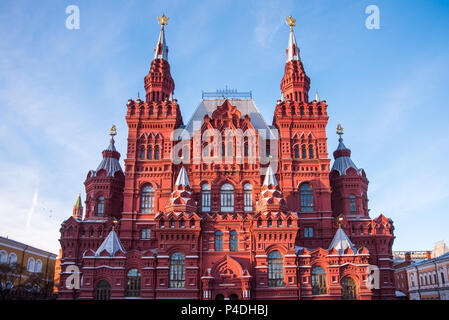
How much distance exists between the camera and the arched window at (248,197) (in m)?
44.2

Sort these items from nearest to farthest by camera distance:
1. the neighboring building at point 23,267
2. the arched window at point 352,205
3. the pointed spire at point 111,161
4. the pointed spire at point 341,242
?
the pointed spire at point 341,242
the arched window at point 352,205
the pointed spire at point 111,161
the neighboring building at point 23,267

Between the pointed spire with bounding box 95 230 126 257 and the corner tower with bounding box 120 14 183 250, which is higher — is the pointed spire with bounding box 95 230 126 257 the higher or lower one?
the lower one

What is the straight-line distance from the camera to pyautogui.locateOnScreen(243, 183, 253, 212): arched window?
4422 cm

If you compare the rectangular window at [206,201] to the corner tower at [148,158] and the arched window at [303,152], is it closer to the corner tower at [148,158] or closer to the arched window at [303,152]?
the corner tower at [148,158]

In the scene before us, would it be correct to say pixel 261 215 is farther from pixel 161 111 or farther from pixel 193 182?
pixel 161 111

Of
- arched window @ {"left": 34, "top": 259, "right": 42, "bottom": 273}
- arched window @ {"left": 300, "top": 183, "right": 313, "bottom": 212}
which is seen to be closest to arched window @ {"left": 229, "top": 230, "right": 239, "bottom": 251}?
arched window @ {"left": 300, "top": 183, "right": 313, "bottom": 212}

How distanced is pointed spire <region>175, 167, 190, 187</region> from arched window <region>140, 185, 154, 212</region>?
14.3 feet

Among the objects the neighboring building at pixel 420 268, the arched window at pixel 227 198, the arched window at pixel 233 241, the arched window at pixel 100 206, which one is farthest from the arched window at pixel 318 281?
the neighboring building at pixel 420 268

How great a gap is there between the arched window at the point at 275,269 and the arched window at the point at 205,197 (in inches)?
347

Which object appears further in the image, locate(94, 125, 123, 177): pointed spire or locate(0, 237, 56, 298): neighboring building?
locate(0, 237, 56, 298): neighboring building

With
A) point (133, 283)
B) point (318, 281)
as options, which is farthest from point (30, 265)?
point (318, 281)

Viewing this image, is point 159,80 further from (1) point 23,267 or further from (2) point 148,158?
(1) point 23,267

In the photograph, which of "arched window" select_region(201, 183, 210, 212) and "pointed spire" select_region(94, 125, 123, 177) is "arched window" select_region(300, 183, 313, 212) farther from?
"pointed spire" select_region(94, 125, 123, 177)
